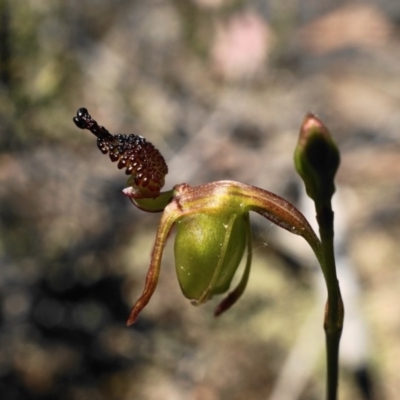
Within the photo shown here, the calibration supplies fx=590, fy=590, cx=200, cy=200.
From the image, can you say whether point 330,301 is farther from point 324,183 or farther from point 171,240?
point 171,240

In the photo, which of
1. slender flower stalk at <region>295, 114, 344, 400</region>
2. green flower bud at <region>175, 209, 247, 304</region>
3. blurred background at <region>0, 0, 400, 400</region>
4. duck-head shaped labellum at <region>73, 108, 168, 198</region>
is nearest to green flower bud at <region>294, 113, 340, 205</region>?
slender flower stalk at <region>295, 114, 344, 400</region>

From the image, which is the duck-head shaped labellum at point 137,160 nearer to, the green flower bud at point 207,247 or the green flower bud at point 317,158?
the green flower bud at point 207,247

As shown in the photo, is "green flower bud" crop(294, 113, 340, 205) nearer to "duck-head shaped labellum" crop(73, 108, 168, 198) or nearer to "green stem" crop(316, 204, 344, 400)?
"green stem" crop(316, 204, 344, 400)

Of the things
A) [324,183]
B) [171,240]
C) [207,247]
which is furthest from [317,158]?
[171,240]

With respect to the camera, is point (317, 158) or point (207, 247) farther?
point (207, 247)

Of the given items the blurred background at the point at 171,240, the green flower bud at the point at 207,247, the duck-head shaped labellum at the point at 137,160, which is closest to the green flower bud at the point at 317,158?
the green flower bud at the point at 207,247

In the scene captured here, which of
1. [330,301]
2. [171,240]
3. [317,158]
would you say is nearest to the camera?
[317,158]

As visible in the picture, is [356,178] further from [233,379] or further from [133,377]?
[133,377]
